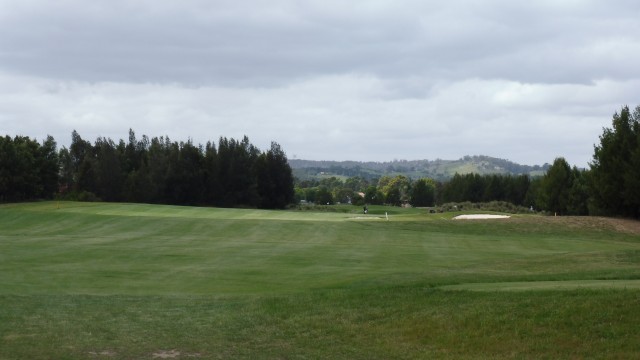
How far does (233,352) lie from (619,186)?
46829mm

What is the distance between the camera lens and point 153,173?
9625 centimetres

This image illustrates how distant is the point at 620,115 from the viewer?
175ft

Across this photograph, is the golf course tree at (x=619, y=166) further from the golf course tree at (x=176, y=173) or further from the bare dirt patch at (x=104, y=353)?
the golf course tree at (x=176, y=173)

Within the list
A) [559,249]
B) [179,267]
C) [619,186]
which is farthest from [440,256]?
→ [619,186]

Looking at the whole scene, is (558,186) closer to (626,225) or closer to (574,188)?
(574,188)

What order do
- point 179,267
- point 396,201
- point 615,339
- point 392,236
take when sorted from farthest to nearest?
point 396,201, point 392,236, point 179,267, point 615,339

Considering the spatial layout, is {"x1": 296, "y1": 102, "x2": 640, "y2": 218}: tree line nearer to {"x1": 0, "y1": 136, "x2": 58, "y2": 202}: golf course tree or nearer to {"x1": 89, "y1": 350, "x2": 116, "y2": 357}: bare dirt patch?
{"x1": 89, "y1": 350, "x2": 116, "y2": 357}: bare dirt patch

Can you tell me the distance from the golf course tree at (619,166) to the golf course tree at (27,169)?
67.2 metres

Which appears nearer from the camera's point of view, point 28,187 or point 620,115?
point 620,115

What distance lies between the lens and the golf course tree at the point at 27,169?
3378 inches

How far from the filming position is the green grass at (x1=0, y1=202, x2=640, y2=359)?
12.2 meters

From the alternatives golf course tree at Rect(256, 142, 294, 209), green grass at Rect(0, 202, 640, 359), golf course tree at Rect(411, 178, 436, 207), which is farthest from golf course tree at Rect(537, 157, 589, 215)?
golf course tree at Rect(411, 178, 436, 207)

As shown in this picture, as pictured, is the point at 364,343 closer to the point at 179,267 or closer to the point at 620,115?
the point at 179,267

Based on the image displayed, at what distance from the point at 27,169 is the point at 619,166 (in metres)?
69.5
